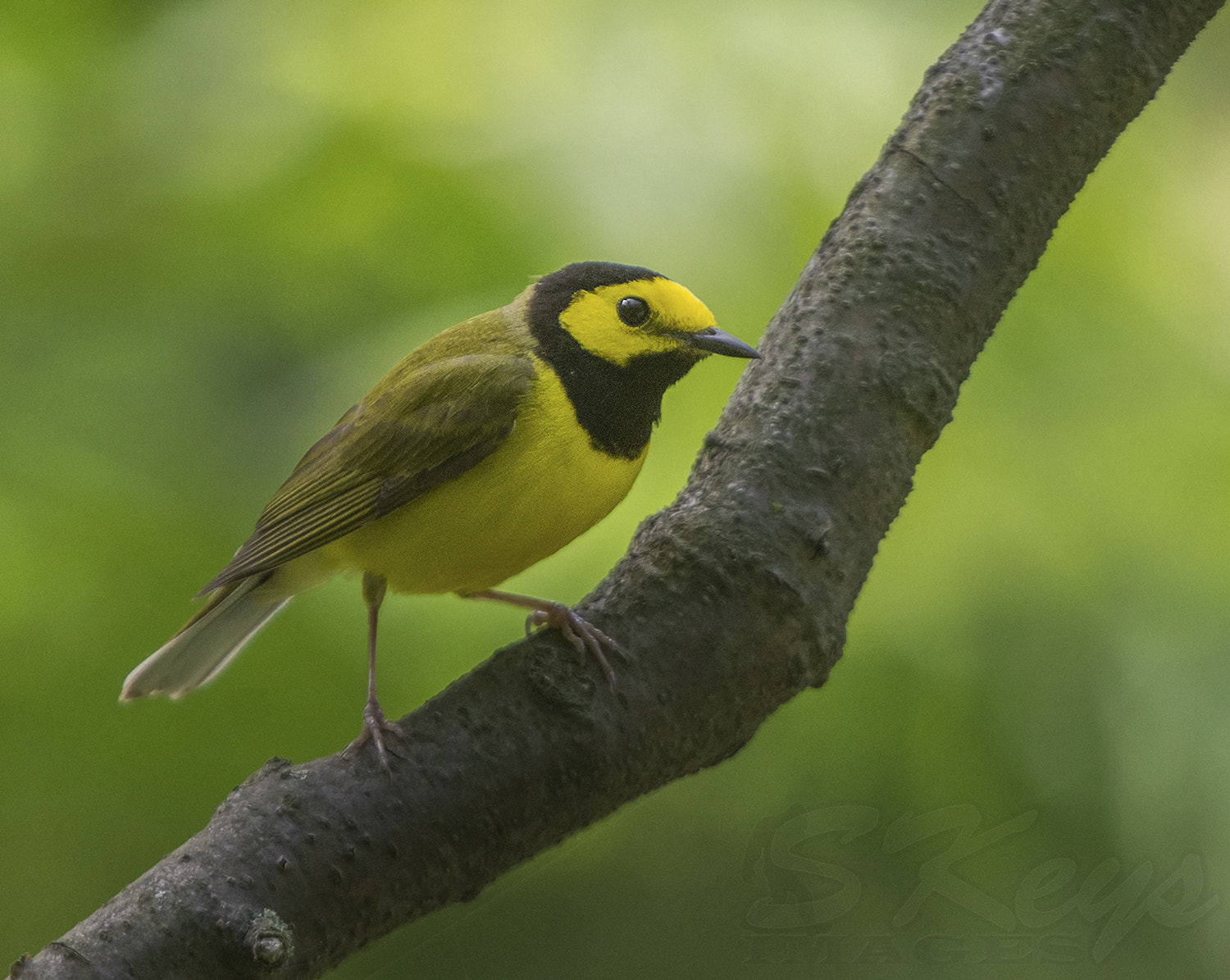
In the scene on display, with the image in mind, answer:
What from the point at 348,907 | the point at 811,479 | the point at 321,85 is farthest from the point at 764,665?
the point at 321,85

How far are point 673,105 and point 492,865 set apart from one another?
7.93 feet

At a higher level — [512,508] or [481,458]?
[481,458]

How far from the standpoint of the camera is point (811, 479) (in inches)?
69.6

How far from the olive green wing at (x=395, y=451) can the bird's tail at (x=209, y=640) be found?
164 millimetres

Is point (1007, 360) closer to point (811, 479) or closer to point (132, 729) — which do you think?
point (811, 479)

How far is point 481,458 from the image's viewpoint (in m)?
2.17

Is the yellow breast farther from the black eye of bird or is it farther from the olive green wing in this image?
the black eye of bird

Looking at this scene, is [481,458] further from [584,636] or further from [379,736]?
[379,736]

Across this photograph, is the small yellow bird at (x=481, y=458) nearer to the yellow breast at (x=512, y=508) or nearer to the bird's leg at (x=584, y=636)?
the yellow breast at (x=512, y=508)

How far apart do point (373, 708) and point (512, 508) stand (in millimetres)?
484

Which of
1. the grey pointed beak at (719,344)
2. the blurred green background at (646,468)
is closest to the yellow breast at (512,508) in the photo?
the grey pointed beak at (719,344)

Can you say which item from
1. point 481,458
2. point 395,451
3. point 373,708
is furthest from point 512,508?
point 373,708

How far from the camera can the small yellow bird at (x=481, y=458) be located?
214cm

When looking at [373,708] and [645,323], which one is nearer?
[373,708]
